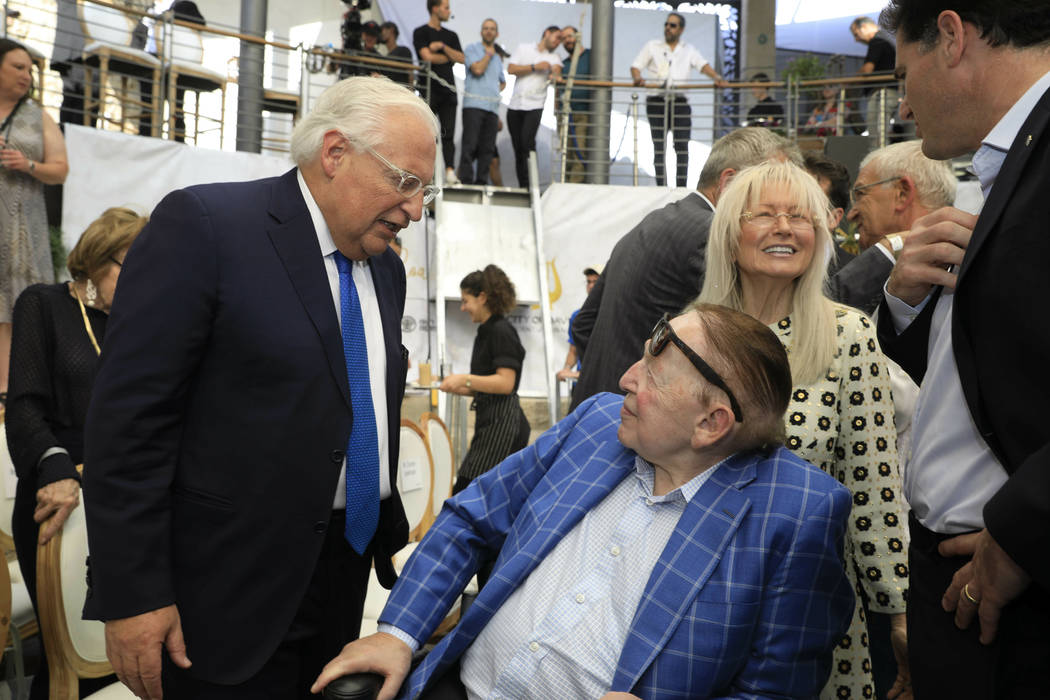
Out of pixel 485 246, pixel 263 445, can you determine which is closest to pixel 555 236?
pixel 485 246

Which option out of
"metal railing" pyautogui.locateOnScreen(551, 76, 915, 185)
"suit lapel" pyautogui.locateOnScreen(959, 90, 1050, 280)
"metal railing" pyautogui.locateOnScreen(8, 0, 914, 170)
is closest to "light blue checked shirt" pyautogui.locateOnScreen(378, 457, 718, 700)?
"suit lapel" pyautogui.locateOnScreen(959, 90, 1050, 280)

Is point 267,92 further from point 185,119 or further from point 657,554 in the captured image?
point 657,554

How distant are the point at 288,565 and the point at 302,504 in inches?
4.8

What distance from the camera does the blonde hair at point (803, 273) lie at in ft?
6.61

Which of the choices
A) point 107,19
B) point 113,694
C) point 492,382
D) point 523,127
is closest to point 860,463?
point 113,694

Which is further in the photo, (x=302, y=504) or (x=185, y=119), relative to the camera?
(x=185, y=119)

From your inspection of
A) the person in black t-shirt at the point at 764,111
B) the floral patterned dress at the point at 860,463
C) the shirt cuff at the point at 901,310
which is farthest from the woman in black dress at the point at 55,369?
the person in black t-shirt at the point at 764,111

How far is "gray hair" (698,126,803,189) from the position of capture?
2.69 metres

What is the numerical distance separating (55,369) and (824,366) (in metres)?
2.05

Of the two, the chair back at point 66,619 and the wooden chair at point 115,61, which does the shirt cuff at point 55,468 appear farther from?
the wooden chair at point 115,61

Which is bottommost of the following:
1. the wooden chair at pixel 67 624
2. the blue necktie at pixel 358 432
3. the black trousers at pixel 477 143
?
the wooden chair at pixel 67 624

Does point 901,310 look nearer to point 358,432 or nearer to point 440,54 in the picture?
point 358,432

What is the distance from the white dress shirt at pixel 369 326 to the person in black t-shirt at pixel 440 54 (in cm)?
768

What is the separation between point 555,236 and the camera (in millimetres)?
9961
